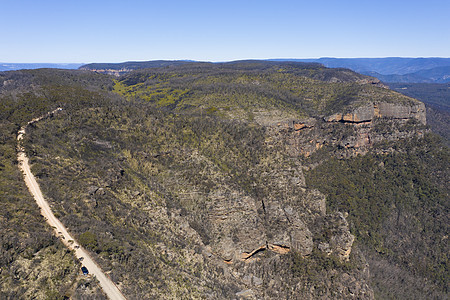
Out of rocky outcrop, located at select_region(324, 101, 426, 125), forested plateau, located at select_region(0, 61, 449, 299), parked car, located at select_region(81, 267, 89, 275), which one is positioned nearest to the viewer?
parked car, located at select_region(81, 267, 89, 275)

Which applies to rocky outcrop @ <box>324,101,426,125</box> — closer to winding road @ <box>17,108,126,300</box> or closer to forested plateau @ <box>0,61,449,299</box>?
forested plateau @ <box>0,61,449,299</box>

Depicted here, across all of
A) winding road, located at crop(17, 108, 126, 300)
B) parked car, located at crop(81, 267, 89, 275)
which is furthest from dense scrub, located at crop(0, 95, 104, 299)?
winding road, located at crop(17, 108, 126, 300)

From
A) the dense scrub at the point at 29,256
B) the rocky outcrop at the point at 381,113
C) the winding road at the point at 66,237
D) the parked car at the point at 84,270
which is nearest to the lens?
the dense scrub at the point at 29,256

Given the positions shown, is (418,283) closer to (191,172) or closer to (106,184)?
(191,172)

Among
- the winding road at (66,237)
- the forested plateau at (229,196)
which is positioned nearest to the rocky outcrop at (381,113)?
the forested plateau at (229,196)

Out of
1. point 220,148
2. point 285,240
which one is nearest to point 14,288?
point 285,240

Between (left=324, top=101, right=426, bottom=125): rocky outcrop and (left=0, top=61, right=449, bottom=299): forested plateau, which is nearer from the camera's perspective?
(left=0, top=61, right=449, bottom=299): forested plateau

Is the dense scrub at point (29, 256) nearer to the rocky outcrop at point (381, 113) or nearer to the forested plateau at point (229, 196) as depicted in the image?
the forested plateau at point (229, 196)
